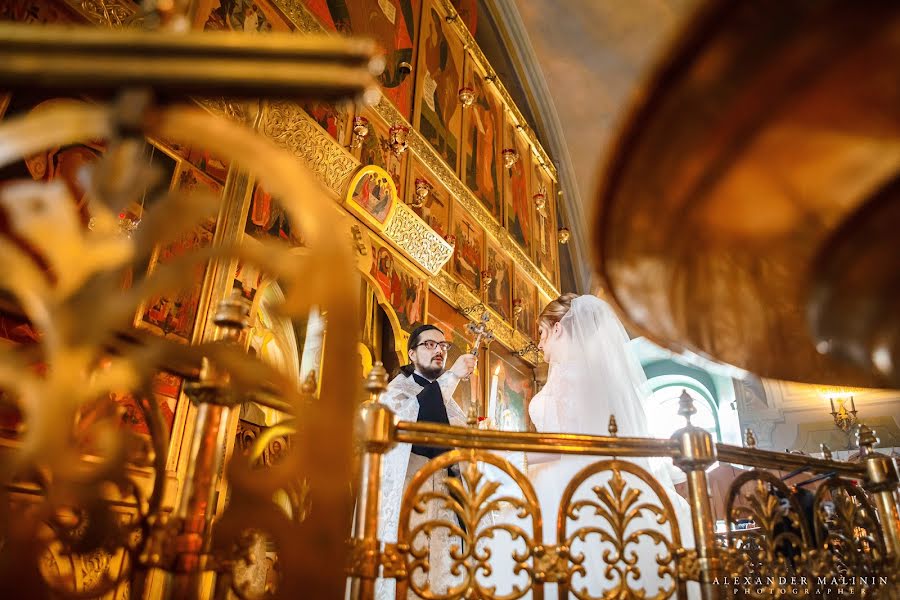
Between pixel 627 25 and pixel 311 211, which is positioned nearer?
pixel 311 211

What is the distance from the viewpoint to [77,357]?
2.22ft

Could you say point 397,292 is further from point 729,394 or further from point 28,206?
point 729,394

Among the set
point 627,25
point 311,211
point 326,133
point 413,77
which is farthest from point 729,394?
point 311,211

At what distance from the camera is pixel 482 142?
29.8 feet

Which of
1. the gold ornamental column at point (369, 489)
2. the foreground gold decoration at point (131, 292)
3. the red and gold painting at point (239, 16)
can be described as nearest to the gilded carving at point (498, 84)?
the red and gold painting at point (239, 16)

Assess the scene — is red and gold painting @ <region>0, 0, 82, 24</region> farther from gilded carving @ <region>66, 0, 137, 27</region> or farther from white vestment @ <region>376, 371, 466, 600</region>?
white vestment @ <region>376, 371, 466, 600</region>

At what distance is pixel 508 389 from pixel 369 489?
22.5ft

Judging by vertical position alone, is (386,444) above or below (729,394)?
below

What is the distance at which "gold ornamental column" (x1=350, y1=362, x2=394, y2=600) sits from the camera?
4.69 feet

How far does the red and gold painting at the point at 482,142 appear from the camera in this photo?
8500 millimetres

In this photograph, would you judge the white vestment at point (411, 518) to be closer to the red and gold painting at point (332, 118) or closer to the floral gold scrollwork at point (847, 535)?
the floral gold scrollwork at point (847, 535)

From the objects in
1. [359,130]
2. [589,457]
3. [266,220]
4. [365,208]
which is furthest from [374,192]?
[589,457]

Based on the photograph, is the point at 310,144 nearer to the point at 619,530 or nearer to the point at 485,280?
the point at 485,280

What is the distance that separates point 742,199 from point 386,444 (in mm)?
1153
